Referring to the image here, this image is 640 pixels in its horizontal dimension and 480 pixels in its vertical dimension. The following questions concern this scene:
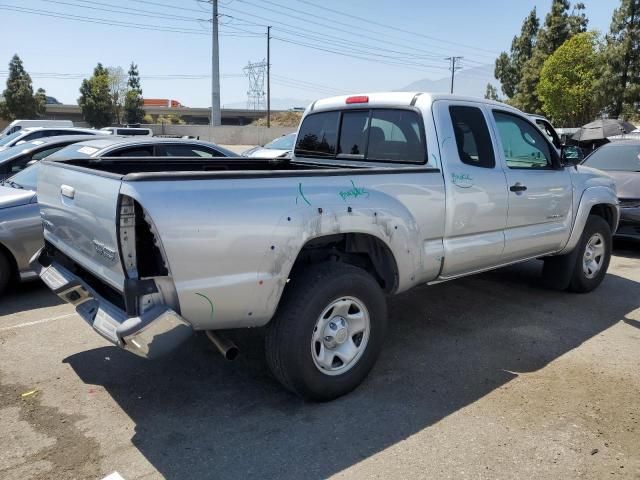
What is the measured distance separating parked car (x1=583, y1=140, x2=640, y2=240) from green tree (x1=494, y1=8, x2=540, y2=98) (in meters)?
50.9

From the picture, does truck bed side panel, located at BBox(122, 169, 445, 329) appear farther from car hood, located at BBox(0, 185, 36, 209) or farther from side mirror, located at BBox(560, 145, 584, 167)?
car hood, located at BBox(0, 185, 36, 209)

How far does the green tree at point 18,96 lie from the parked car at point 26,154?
60474 millimetres

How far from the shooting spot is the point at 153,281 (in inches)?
112

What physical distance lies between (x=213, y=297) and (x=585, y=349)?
328 centimetres

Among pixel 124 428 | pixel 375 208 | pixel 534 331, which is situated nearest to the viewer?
pixel 124 428

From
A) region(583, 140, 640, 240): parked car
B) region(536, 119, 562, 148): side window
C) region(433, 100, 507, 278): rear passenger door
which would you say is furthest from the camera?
region(583, 140, 640, 240): parked car

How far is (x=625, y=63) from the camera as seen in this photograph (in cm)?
3616

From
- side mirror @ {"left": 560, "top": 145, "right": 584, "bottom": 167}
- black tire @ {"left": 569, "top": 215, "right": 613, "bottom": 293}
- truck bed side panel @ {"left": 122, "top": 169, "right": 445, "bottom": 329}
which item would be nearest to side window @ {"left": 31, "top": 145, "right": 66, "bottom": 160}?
truck bed side panel @ {"left": 122, "top": 169, "right": 445, "bottom": 329}

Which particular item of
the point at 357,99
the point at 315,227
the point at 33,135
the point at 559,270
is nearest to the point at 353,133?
the point at 357,99

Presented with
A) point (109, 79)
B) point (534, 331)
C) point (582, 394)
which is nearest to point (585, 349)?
point (534, 331)

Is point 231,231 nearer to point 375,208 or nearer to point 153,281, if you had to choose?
point 153,281

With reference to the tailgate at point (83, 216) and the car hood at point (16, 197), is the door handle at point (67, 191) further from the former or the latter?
the car hood at point (16, 197)

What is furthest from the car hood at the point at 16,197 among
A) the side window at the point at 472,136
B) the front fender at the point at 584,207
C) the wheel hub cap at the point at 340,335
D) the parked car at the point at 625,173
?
the parked car at the point at 625,173

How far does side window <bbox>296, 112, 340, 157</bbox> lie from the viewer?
5070 mm
